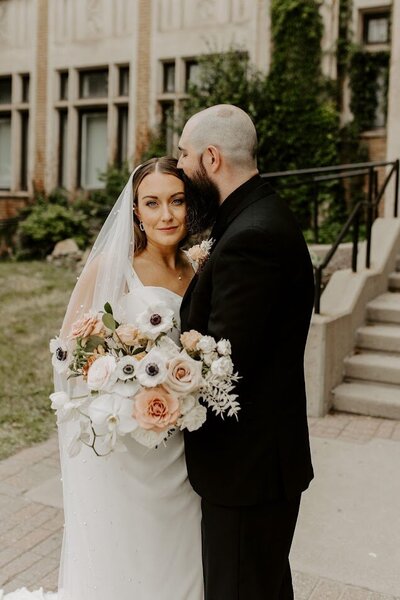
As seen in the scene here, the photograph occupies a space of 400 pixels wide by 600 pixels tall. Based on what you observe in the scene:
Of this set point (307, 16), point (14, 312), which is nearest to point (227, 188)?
point (14, 312)

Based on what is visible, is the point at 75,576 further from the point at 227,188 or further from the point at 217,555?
the point at 227,188

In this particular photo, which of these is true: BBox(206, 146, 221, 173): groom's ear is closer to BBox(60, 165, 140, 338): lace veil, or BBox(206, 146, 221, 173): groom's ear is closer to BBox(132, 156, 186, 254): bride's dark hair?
BBox(132, 156, 186, 254): bride's dark hair

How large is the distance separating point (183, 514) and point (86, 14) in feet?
52.7

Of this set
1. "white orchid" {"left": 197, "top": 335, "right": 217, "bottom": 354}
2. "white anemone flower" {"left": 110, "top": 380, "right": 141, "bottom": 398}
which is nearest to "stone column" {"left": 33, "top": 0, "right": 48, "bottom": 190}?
"white anemone flower" {"left": 110, "top": 380, "right": 141, "bottom": 398}

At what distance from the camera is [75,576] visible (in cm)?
340

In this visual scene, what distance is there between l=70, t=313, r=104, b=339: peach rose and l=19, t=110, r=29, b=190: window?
55.1ft

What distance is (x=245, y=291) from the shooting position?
8.02 ft

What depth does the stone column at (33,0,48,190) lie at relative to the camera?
→ 17.6m

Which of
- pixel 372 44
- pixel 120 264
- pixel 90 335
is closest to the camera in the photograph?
pixel 90 335

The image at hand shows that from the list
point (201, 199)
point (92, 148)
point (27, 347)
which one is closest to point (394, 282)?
point (27, 347)

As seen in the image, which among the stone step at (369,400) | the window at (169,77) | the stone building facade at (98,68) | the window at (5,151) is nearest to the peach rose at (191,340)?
the stone step at (369,400)

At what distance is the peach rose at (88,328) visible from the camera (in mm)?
2676

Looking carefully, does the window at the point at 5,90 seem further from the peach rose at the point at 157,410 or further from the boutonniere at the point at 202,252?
the peach rose at the point at 157,410

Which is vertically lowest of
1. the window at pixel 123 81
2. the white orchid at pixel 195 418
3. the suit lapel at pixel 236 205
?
the white orchid at pixel 195 418
